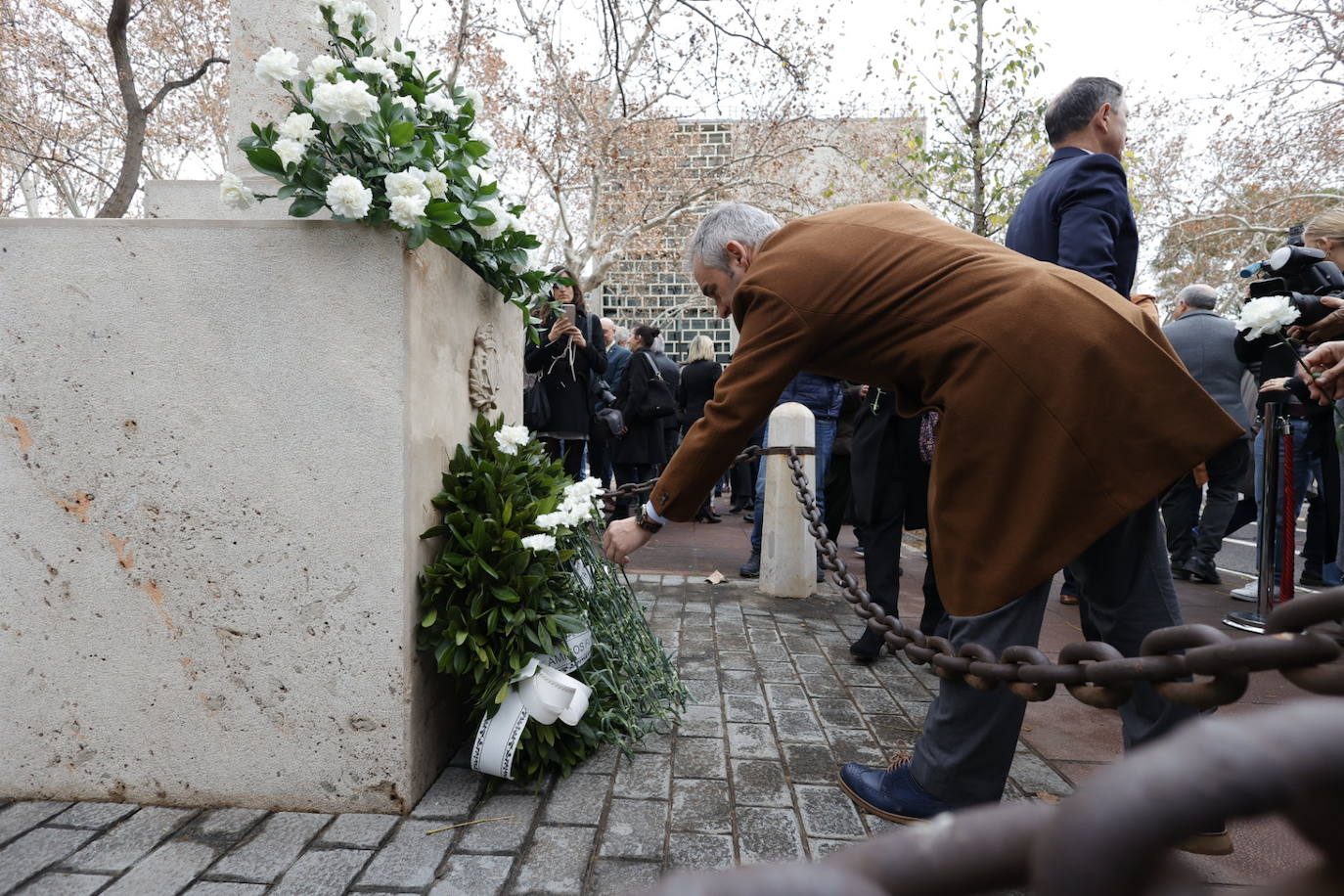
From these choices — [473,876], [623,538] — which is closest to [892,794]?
[623,538]

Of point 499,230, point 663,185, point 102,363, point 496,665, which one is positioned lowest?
point 496,665

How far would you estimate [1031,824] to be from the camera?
1.32ft

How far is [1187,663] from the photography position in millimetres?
927

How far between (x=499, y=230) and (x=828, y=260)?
4.27ft

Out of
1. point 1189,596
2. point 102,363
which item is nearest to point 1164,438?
point 102,363

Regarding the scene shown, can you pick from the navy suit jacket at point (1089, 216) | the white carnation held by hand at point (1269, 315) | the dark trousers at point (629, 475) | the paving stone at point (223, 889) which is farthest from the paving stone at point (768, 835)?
the dark trousers at point (629, 475)

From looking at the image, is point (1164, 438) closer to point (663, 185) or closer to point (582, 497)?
point (582, 497)

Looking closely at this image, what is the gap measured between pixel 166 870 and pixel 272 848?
0.79ft

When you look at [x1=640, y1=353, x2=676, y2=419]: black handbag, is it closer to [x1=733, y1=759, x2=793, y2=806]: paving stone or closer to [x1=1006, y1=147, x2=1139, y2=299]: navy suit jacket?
[x1=1006, y1=147, x2=1139, y2=299]: navy suit jacket

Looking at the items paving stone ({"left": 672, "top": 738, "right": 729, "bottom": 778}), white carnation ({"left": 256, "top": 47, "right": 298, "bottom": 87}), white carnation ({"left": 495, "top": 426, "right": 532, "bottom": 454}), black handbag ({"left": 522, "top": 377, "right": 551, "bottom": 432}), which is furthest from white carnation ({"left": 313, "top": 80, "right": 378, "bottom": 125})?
black handbag ({"left": 522, "top": 377, "right": 551, "bottom": 432})

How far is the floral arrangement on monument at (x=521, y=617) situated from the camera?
2527 mm

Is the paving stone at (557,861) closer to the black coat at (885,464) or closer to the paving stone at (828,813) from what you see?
the paving stone at (828,813)

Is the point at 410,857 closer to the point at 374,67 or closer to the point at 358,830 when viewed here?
the point at 358,830

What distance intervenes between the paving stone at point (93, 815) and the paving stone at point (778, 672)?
7.87ft
